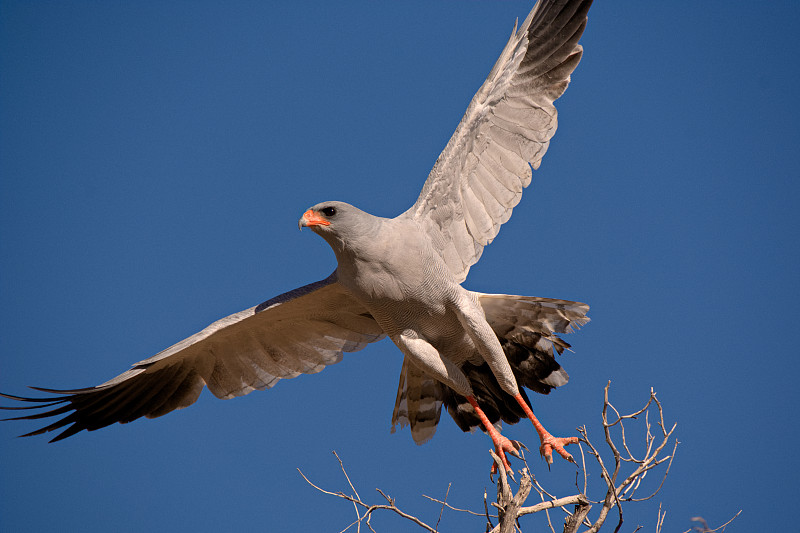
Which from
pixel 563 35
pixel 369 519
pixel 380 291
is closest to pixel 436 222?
pixel 380 291

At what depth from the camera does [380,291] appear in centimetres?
633

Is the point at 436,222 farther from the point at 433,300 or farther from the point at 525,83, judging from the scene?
the point at 525,83

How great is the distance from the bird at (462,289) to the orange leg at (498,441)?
2 centimetres

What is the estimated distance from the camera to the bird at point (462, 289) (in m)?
6.34

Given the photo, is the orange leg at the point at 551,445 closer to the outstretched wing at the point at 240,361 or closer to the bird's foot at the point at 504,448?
the bird's foot at the point at 504,448

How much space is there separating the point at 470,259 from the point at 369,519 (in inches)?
89.8

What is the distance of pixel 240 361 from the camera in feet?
25.3

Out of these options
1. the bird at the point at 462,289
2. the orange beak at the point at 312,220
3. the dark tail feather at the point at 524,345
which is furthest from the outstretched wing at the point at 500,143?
the orange beak at the point at 312,220

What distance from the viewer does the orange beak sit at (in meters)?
6.21

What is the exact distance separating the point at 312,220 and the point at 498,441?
229cm

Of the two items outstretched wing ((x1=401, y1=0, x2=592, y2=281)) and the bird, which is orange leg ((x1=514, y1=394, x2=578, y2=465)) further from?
outstretched wing ((x1=401, y1=0, x2=592, y2=281))

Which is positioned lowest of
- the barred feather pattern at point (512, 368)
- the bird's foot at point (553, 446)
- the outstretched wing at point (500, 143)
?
the bird's foot at point (553, 446)

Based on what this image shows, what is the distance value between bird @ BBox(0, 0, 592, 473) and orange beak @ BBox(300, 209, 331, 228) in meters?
0.01

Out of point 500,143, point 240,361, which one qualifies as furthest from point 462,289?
point 240,361
